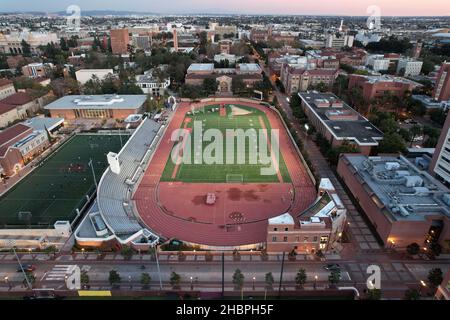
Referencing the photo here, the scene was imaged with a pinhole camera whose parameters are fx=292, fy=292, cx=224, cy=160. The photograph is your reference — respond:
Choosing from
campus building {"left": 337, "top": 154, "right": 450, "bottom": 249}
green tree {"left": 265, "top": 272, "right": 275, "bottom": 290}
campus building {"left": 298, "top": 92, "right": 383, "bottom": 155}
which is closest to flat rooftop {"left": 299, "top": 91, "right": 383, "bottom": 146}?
campus building {"left": 298, "top": 92, "right": 383, "bottom": 155}

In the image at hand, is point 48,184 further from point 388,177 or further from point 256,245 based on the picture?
point 388,177

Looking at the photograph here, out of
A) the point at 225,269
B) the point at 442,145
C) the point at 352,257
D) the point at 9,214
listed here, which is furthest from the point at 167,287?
the point at 442,145

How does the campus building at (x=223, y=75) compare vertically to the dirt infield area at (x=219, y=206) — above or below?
above

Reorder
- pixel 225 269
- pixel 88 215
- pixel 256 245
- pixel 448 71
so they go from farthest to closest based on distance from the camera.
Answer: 1. pixel 448 71
2. pixel 88 215
3. pixel 256 245
4. pixel 225 269

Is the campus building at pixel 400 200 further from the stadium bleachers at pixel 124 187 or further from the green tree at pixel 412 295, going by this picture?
the stadium bleachers at pixel 124 187

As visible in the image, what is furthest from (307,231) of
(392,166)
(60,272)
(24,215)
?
(24,215)

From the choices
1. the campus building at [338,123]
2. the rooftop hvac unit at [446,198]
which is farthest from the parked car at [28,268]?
the campus building at [338,123]
